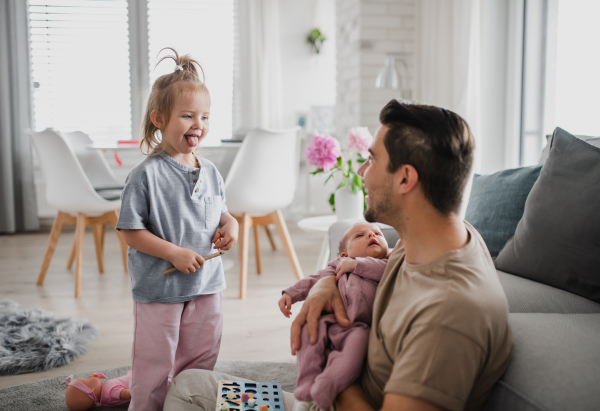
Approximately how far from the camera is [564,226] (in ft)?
4.97

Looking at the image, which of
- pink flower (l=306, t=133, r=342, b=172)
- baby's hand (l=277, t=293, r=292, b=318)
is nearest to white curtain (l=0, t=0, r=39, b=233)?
pink flower (l=306, t=133, r=342, b=172)

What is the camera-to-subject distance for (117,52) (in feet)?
17.7

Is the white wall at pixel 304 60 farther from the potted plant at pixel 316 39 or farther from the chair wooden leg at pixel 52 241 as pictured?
the chair wooden leg at pixel 52 241

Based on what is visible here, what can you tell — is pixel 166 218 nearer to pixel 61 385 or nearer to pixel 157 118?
pixel 157 118

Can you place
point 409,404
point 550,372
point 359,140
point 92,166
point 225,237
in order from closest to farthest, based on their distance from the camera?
point 409,404
point 550,372
point 225,237
point 359,140
point 92,166

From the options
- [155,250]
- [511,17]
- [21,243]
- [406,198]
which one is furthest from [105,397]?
[21,243]

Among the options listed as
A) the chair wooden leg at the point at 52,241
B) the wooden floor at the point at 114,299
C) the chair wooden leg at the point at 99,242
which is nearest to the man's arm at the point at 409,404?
the wooden floor at the point at 114,299

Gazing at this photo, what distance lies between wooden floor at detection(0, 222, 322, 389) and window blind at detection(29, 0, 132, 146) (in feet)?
3.98

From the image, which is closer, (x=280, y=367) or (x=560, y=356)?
(x=560, y=356)

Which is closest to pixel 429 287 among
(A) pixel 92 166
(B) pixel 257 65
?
(A) pixel 92 166

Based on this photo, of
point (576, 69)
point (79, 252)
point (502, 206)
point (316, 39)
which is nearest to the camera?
point (502, 206)

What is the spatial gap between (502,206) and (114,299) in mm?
2132

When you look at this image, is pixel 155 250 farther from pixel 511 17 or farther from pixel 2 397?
pixel 511 17

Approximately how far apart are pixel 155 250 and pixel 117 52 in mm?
4409
